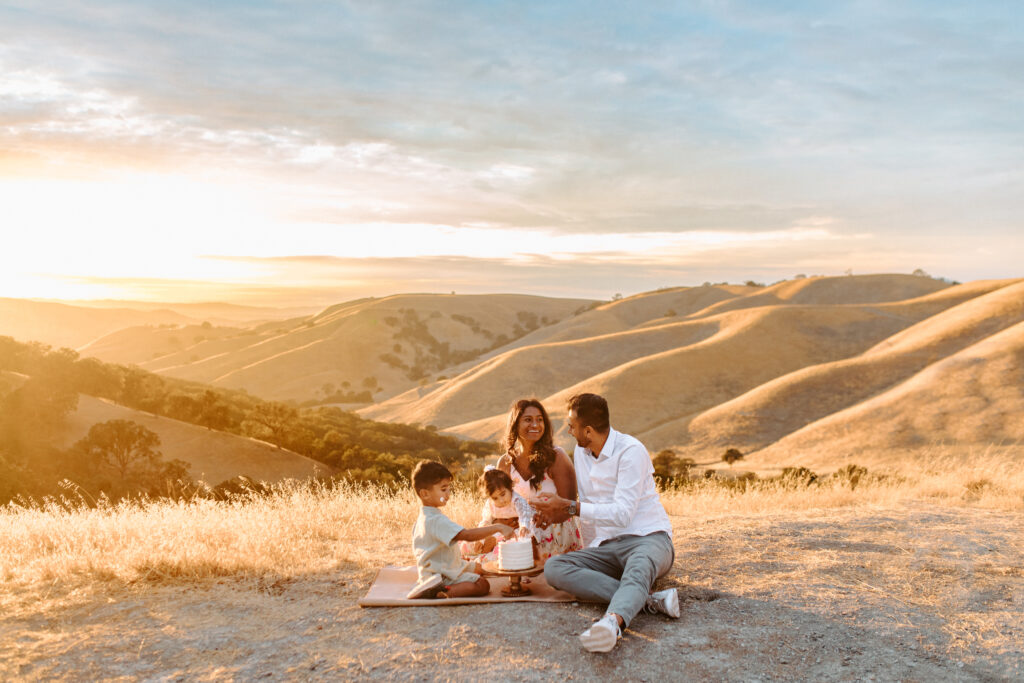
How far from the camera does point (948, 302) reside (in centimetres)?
7100

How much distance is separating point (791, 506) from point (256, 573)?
274 inches

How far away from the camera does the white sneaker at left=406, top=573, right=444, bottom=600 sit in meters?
5.82

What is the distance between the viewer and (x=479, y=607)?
570cm

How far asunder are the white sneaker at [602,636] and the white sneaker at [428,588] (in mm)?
1510

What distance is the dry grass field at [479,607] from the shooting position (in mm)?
4766

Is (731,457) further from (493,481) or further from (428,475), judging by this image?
(428,475)

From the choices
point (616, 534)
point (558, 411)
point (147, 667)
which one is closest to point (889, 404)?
point (558, 411)

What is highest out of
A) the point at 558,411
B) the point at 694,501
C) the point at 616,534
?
the point at 616,534

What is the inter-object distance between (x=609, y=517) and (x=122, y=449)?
72.6 feet

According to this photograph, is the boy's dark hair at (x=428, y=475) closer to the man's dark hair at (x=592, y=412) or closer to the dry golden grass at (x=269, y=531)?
the man's dark hair at (x=592, y=412)

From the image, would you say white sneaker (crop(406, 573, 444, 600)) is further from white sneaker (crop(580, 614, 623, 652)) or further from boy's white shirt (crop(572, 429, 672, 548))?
white sneaker (crop(580, 614, 623, 652))

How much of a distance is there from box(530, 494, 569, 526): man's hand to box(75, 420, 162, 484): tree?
20589 mm

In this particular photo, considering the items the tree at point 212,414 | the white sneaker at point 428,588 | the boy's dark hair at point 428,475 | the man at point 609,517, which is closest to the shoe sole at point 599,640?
the man at point 609,517

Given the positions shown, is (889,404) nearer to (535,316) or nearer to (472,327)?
(472,327)
